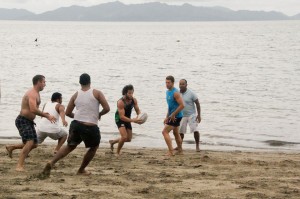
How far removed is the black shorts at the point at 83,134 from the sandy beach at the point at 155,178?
2.17 ft

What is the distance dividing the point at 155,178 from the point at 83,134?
5.03 feet

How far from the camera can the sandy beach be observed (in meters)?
8.66

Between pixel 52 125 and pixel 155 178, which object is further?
pixel 52 125

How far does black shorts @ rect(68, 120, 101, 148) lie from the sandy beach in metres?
0.66

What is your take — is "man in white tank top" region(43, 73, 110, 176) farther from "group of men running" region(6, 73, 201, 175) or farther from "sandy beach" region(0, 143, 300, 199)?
"sandy beach" region(0, 143, 300, 199)

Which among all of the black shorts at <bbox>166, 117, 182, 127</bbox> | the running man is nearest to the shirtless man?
the running man

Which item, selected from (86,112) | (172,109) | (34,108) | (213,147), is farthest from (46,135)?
(213,147)

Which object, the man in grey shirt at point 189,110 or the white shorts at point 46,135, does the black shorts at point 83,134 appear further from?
the man in grey shirt at point 189,110

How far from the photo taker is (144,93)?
108ft

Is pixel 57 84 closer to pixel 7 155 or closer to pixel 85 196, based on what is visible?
pixel 7 155

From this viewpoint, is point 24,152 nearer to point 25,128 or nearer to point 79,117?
point 25,128

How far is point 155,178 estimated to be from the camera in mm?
9914

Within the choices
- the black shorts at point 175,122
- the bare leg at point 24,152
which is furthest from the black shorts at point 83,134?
the black shorts at point 175,122

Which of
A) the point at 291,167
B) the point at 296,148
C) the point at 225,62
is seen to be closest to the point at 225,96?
the point at 296,148
